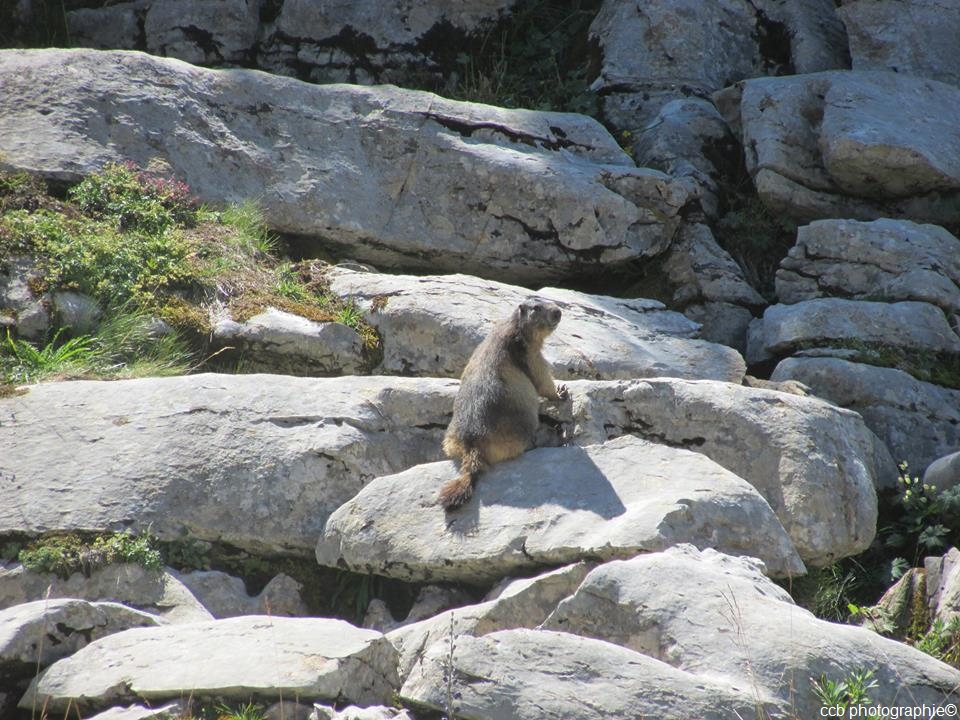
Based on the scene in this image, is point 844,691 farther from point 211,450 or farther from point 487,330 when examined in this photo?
point 487,330

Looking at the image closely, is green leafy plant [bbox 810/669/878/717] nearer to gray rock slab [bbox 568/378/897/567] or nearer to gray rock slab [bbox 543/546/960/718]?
gray rock slab [bbox 543/546/960/718]

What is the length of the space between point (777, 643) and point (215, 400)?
5.23 metres

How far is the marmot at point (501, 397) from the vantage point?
8.05 metres

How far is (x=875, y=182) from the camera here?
12906 mm

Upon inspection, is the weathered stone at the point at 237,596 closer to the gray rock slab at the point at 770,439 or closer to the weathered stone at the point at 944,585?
the gray rock slab at the point at 770,439

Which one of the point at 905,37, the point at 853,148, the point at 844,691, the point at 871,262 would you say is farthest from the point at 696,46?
the point at 844,691

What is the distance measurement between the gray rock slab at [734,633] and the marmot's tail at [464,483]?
1509mm

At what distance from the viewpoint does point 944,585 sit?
26.7ft

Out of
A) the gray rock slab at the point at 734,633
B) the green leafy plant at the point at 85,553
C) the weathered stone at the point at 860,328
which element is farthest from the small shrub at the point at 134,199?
the gray rock slab at the point at 734,633

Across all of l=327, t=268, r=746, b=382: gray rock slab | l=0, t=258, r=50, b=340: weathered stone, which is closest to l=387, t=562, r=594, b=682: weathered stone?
l=327, t=268, r=746, b=382: gray rock slab

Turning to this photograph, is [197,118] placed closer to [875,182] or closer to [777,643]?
[875,182]

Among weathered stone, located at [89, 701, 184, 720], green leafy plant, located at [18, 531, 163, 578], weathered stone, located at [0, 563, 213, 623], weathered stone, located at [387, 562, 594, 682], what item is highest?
weathered stone, located at [89, 701, 184, 720]

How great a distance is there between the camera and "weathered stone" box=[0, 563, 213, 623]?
7500 mm

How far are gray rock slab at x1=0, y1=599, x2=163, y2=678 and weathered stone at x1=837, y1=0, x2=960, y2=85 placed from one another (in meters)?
12.8
